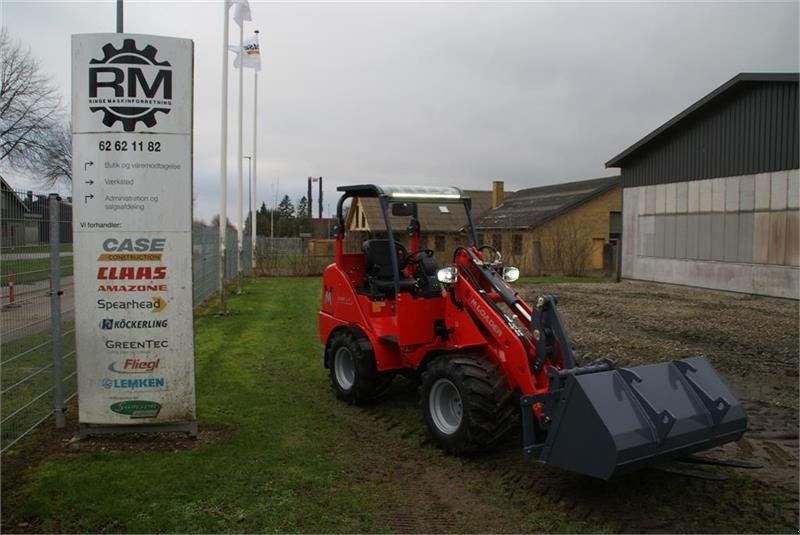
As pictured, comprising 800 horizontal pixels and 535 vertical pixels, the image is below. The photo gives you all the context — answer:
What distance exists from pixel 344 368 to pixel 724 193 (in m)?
17.1

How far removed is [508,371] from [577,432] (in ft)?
3.76

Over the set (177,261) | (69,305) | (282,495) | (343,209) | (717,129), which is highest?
(717,129)

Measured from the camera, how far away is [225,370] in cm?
925

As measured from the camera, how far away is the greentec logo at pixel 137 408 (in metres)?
5.95

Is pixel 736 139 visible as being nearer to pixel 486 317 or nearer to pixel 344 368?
pixel 344 368

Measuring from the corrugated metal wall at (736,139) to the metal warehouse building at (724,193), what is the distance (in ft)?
0.10

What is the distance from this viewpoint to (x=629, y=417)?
4430 mm

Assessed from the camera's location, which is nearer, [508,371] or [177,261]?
[508,371]

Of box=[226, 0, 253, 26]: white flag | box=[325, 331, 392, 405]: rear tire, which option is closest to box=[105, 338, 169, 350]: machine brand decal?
box=[325, 331, 392, 405]: rear tire

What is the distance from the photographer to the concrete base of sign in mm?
5996

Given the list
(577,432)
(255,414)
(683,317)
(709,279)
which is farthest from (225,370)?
(709,279)

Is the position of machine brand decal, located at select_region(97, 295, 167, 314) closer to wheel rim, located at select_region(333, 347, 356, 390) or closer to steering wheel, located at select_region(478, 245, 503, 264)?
wheel rim, located at select_region(333, 347, 356, 390)

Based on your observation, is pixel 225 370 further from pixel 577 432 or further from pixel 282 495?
pixel 577 432

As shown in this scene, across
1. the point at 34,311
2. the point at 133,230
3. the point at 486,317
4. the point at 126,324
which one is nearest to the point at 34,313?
the point at 34,311
